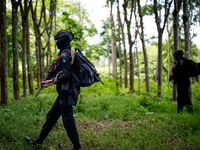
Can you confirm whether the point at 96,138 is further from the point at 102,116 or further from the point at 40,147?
the point at 102,116

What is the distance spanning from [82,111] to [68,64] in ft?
11.7

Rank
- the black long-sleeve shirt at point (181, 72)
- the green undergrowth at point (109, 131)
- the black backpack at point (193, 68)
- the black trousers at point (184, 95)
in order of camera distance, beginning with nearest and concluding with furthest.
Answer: the green undergrowth at point (109, 131)
the black backpack at point (193, 68)
the black long-sleeve shirt at point (181, 72)
the black trousers at point (184, 95)

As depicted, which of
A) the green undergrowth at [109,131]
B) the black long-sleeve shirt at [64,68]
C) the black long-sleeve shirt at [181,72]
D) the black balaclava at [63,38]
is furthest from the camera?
the black long-sleeve shirt at [181,72]

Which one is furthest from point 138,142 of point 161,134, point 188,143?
point 188,143

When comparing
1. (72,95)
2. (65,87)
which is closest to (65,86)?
(65,87)

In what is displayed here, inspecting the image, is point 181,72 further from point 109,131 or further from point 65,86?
point 65,86

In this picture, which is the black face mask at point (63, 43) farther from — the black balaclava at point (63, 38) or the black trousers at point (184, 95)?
the black trousers at point (184, 95)

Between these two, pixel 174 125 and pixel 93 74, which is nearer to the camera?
pixel 93 74

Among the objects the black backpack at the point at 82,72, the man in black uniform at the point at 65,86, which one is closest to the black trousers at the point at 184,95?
the black backpack at the point at 82,72

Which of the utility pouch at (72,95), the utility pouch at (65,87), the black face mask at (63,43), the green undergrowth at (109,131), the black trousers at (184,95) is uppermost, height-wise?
the black face mask at (63,43)

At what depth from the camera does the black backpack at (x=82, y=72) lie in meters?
3.17

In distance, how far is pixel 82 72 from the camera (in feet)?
10.5

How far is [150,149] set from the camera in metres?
3.56

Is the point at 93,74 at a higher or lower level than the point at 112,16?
lower
